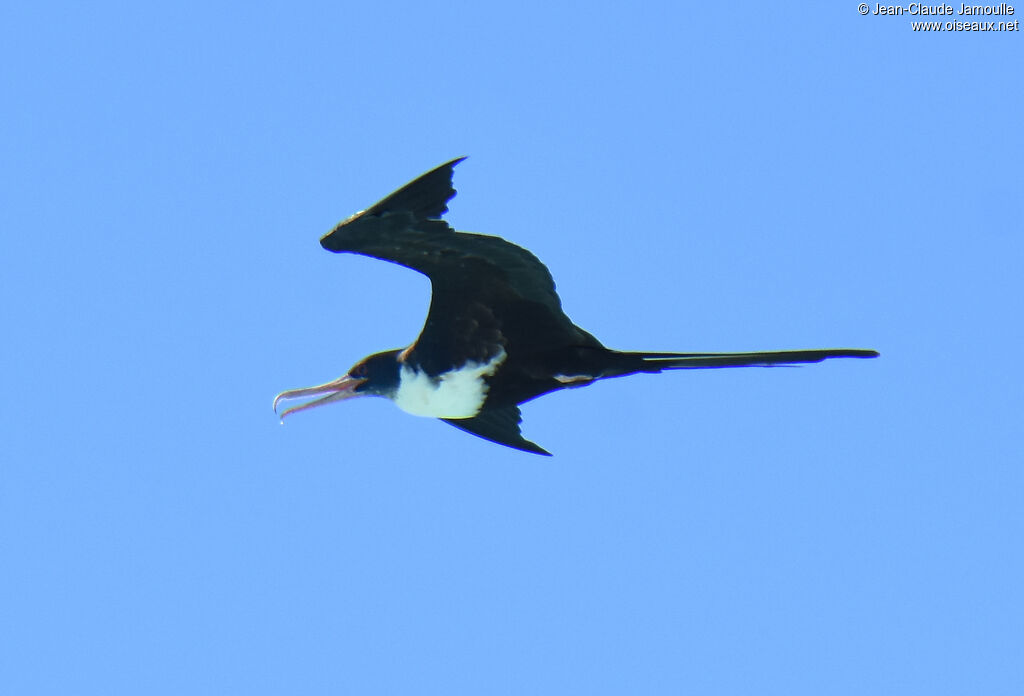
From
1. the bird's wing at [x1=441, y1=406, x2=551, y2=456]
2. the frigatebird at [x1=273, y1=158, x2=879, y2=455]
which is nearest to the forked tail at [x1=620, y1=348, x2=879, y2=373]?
the frigatebird at [x1=273, y1=158, x2=879, y2=455]

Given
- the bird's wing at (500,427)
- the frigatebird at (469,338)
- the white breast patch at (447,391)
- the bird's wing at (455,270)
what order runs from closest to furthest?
the bird's wing at (455,270) < the frigatebird at (469,338) < the white breast patch at (447,391) < the bird's wing at (500,427)

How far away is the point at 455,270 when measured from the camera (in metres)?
5.55

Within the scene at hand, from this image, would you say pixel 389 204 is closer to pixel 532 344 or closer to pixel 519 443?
pixel 532 344

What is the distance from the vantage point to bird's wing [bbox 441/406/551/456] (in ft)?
21.8

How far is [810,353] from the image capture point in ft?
17.2

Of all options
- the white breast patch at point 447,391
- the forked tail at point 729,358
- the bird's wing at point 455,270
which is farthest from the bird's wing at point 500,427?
the forked tail at point 729,358

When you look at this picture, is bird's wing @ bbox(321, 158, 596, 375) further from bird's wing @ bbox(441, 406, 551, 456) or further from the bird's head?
bird's wing @ bbox(441, 406, 551, 456)

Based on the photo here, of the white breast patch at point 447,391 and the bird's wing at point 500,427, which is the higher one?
the bird's wing at point 500,427

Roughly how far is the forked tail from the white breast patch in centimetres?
66

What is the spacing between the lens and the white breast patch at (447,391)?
5.97 meters

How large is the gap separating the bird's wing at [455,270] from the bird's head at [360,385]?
0.24 meters

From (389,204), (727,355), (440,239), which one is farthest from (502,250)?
(727,355)

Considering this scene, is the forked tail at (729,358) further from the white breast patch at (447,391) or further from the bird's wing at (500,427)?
the bird's wing at (500,427)

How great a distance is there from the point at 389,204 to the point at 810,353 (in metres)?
1.75
